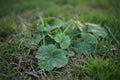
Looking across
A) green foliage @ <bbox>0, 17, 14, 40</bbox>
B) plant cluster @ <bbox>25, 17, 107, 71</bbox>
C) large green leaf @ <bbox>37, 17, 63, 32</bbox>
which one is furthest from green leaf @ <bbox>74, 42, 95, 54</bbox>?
green foliage @ <bbox>0, 17, 14, 40</bbox>

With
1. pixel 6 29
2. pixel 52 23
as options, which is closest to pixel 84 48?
pixel 52 23

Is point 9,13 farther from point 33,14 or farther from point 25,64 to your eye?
point 25,64

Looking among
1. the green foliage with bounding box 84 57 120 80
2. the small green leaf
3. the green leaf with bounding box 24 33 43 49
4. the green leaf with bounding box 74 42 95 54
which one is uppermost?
the small green leaf

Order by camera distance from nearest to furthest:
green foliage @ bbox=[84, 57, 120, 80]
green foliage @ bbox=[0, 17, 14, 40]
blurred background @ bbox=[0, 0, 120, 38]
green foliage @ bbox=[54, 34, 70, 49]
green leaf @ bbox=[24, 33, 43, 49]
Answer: green foliage @ bbox=[84, 57, 120, 80], green foliage @ bbox=[54, 34, 70, 49], green leaf @ bbox=[24, 33, 43, 49], green foliage @ bbox=[0, 17, 14, 40], blurred background @ bbox=[0, 0, 120, 38]

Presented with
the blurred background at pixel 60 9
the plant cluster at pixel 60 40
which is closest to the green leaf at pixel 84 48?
the plant cluster at pixel 60 40

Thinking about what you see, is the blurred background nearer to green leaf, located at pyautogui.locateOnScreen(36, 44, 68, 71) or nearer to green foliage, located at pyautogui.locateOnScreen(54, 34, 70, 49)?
green foliage, located at pyautogui.locateOnScreen(54, 34, 70, 49)

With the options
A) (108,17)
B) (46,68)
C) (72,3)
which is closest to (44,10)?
(72,3)
